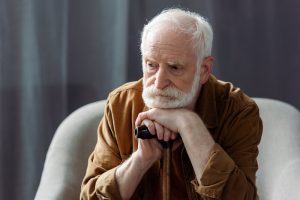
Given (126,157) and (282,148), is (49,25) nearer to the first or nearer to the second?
(126,157)

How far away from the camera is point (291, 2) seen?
97.7 inches

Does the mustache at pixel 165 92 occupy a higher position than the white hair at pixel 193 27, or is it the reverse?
the white hair at pixel 193 27

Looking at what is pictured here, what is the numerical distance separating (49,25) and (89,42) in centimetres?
17

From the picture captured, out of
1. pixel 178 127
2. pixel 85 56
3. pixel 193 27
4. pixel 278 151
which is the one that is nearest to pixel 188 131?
pixel 178 127

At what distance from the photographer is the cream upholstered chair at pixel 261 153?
1880mm

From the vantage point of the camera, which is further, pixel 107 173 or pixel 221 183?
pixel 107 173

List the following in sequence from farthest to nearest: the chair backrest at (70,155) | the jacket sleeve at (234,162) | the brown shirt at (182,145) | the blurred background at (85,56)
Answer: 1. the blurred background at (85,56)
2. the chair backrest at (70,155)
3. the brown shirt at (182,145)
4. the jacket sleeve at (234,162)

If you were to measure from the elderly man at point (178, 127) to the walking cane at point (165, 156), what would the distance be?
2cm

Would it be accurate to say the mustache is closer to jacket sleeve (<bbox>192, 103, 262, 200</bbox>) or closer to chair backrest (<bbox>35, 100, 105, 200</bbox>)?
jacket sleeve (<bbox>192, 103, 262, 200</bbox>)

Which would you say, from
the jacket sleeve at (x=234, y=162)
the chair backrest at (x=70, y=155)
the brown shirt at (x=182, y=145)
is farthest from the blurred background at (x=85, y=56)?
the jacket sleeve at (x=234, y=162)

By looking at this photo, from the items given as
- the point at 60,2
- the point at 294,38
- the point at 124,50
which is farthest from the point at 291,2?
the point at 60,2

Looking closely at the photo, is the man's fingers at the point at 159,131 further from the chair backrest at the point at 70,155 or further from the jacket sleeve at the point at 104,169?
the chair backrest at the point at 70,155

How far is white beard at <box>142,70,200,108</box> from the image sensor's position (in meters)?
1.61

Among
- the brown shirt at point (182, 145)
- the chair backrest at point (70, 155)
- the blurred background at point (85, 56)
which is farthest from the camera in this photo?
the blurred background at point (85, 56)
